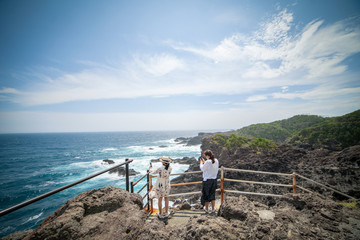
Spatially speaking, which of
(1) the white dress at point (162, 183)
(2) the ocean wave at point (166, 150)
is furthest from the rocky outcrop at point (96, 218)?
(2) the ocean wave at point (166, 150)

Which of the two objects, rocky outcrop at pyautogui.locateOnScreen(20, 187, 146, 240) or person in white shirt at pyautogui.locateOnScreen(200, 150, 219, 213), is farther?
person in white shirt at pyautogui.locateOnScreen(200, 150, 219, 213)

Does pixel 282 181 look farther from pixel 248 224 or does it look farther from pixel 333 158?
pixel 248 224

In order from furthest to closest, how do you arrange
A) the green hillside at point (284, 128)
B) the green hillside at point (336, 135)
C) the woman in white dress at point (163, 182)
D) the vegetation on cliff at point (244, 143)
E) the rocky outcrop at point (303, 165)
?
the green hillside at point (284, 128)
the vegetation on cliff at point (244, 143)
the green hillside at point (336, 135)
the rocky outcrop at point (303, 165)
the woman in white dress at point (163, 182)

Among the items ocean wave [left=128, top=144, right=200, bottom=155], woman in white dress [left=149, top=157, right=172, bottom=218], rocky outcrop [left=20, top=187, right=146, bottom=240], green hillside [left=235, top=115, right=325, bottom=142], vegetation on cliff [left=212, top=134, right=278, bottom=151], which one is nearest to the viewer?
rocky outcrop [left=20, top=187, right=146, bottom=240]

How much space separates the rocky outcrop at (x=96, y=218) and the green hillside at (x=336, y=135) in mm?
24616

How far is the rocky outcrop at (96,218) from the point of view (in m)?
2.05

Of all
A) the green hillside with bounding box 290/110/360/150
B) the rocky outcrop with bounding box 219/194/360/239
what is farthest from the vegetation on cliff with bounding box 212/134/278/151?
the rocky outcrop with bounding box 219/194/360/239

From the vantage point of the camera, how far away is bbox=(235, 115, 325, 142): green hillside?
104 ft

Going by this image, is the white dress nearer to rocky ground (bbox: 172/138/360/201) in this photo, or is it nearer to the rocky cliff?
the rocky cliff

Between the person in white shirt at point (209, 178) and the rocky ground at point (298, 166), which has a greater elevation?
the person in white shirt at point (209, 178)

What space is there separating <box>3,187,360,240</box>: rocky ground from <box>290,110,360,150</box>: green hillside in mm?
21221

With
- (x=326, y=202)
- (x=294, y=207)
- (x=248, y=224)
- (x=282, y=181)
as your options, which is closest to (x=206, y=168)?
(x=248, y=224)

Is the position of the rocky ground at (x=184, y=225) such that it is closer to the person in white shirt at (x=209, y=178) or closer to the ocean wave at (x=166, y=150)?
the person in white shirt at (x=209, y=178)

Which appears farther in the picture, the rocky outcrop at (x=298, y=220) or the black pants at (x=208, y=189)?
the black pants at (x=208, y=189)
